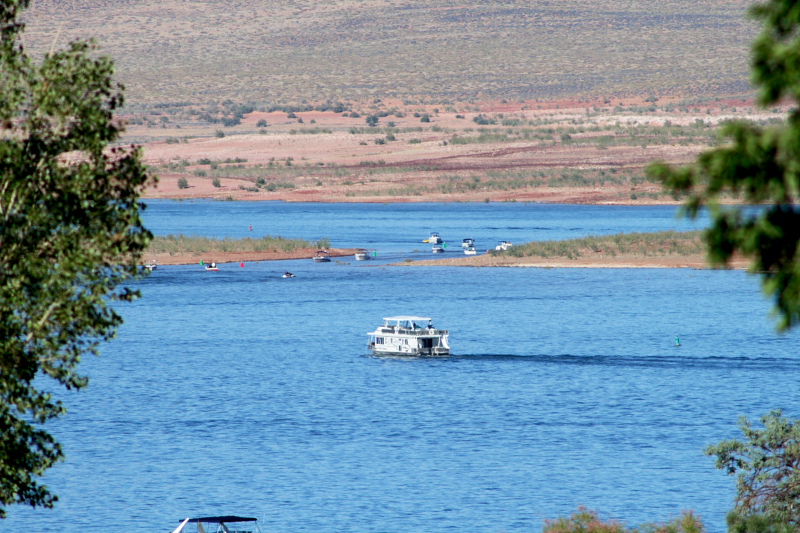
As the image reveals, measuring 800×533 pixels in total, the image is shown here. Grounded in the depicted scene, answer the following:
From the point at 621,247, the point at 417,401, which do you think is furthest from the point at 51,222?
the point at 621,247

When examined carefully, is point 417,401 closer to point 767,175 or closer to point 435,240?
point 767,175

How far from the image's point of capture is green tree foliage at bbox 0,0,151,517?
17.6 metres

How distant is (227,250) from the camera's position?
107m

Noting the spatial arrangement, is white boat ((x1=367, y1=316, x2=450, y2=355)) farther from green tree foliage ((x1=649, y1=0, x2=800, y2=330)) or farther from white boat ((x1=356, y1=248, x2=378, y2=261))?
green tree foliage ((x1=649, y1=0, x2=800, y2=330))

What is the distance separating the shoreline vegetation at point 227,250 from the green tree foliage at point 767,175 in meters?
96.6

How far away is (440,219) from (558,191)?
21.8 m

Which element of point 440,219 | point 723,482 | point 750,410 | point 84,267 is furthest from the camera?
point 440,219

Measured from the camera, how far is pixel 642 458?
42.4 m

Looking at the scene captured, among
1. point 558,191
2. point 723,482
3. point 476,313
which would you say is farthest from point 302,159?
point 723,482

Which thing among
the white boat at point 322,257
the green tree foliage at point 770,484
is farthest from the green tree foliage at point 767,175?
the white boat at point 322,257

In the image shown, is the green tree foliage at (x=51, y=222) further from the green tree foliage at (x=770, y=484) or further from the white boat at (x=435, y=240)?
the white boat at (x=435, y=240)

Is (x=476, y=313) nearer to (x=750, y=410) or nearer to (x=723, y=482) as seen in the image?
(x=750, y=410)

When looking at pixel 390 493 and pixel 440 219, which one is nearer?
pixel 390 493

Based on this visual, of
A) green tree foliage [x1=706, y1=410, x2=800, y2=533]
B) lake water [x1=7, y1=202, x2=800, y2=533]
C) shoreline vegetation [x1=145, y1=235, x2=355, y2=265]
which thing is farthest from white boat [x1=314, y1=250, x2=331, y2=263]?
green tree foliage [x1=706, y1=410, x2=800, y2=533]
